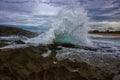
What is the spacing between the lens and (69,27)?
6.74ft

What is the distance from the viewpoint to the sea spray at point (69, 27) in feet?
6.68

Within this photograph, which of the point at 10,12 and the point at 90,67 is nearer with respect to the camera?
the point at 90,67

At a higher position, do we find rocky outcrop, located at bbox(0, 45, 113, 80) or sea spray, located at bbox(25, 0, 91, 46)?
sea spray, located at bbox(25, 0, 91, 46)

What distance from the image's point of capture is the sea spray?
204cm

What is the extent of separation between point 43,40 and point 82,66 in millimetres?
473

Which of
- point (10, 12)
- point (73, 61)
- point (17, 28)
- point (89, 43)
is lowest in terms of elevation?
point (73, 61)

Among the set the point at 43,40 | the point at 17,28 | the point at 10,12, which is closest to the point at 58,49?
the point at 43,40

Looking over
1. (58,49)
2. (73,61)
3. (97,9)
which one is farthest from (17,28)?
(97,9)

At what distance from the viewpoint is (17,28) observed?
6.91 feet

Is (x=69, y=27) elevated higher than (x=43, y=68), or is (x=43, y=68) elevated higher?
(x=69, y=27)

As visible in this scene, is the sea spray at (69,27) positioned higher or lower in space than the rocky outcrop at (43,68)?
higher

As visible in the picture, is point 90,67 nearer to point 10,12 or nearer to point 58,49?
point 58,49

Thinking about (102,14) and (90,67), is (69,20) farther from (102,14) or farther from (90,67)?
(90,67)

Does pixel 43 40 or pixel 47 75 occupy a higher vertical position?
pixel 43 40
